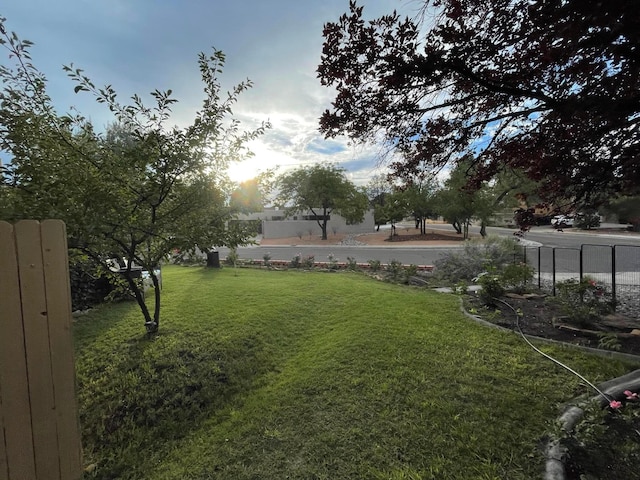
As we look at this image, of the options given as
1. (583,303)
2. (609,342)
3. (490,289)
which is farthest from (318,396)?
(583,303)

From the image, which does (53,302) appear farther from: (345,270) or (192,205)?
(345,270)

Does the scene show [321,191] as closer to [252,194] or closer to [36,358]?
[252,194]

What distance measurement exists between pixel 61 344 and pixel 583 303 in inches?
250

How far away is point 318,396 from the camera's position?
2.82 metres

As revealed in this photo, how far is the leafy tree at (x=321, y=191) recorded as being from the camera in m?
25.3

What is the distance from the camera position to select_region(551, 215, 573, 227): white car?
3.07m

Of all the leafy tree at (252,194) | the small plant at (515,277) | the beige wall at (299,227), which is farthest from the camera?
the beige wall at (299,227)

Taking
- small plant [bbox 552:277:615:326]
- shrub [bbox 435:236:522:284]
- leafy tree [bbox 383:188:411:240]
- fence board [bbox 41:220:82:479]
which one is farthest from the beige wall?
fence board [bbox 41:220:82:479]

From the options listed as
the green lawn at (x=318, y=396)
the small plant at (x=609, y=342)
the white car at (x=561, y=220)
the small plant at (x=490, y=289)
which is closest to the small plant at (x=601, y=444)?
the green lawn at (x=318, y=396)

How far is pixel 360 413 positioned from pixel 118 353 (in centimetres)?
318

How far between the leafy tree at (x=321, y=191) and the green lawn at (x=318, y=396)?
2104 cm

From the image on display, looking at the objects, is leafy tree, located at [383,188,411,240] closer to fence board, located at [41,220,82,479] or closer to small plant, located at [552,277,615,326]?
small plant, located at [552,277,615,326]

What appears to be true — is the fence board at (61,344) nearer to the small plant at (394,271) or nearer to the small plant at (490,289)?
the small plant at (490,289)

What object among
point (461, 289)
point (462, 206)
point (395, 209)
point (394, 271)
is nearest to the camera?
point (461, 289)
